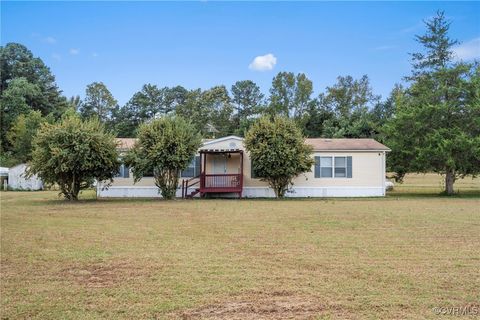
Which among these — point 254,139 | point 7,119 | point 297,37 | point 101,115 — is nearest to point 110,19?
point 254,139

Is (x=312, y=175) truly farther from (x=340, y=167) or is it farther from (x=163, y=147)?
(x=163, y=147)

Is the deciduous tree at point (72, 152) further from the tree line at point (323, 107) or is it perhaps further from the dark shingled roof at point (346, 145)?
the dark shingled roof at point (346, 145)

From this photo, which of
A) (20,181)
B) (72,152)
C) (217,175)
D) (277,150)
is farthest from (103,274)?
(20,181)

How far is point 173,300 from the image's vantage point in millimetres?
4879

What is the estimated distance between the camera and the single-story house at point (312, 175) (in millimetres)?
23500

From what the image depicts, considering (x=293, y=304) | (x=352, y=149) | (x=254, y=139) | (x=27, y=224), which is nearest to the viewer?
(x=293, y=304)

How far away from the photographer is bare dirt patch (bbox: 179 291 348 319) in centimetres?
439

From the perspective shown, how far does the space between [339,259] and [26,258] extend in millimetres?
5281

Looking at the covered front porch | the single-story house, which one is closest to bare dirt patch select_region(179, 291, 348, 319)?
the covered front porch

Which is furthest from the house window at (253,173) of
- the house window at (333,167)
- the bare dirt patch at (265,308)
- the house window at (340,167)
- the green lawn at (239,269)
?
the bare dirt patch at (265,308)

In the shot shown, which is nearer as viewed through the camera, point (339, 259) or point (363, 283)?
point (363, 283)

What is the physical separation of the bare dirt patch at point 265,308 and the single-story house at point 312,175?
18.5 m

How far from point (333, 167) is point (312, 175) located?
1.25 metres

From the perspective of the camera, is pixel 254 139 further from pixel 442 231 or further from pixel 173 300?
pixel 173 300
